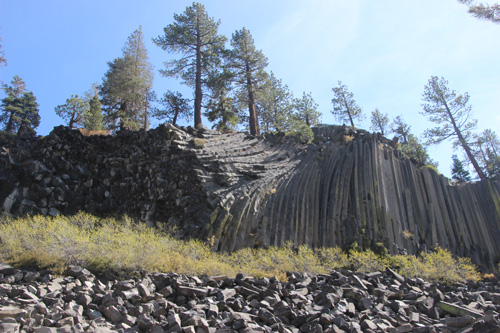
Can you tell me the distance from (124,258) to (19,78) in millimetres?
33892

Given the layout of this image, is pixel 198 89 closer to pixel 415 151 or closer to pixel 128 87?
pixel 128 87

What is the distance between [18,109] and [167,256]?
28.9 m

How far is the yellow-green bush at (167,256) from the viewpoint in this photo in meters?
9.35

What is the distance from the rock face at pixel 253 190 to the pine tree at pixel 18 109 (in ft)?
45.2

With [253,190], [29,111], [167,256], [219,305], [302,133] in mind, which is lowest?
[219,305]

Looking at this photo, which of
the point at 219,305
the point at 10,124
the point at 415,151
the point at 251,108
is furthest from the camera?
the point at 415,151

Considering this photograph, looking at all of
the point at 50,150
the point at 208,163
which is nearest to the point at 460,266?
the point at 208,163

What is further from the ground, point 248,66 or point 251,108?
point 248,66

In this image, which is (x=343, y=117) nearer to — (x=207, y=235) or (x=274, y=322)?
(x=207, y=235)

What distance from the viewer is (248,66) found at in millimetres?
27688

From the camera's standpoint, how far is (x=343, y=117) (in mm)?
38812

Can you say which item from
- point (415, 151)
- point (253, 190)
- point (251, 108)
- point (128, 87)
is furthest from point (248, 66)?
point (415, 151)

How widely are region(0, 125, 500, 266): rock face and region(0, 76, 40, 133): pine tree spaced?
1378cm

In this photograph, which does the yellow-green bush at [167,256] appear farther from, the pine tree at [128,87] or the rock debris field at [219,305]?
the pine tree at [128,87]
